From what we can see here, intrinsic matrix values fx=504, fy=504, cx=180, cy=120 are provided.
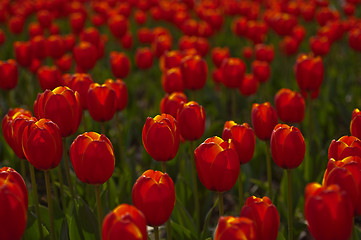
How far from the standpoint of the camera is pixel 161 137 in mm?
2123

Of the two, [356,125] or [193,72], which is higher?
[356,125]

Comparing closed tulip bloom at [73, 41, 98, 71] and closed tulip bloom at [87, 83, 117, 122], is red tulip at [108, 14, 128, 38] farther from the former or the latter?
closed tulip bloom at [87, 83, 117, 122]

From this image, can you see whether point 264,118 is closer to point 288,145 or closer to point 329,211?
point 288,145

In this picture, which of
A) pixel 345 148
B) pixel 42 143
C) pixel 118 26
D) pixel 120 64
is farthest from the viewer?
pixel 118 26

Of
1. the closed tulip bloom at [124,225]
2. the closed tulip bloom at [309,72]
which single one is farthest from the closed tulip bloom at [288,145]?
the closed tulip bloom at [309,72]

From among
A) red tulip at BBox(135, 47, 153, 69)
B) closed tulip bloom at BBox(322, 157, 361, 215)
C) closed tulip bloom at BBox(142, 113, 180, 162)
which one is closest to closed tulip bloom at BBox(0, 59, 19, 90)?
red tulip at BBox(135, 47, 153, 69)

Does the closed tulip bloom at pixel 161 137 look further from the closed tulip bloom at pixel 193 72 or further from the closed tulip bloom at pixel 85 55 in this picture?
the closed tulip bloom at pixel 85 55

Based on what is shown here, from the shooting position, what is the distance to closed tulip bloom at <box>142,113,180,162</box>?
2113 mm

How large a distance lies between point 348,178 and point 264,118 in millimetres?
978

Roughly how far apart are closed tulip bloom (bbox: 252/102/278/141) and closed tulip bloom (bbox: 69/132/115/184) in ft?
2.92

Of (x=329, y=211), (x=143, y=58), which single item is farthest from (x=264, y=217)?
(x=143, y=58)

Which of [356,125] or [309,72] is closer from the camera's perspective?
[356,125]

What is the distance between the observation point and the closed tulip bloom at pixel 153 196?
1676 millimetres

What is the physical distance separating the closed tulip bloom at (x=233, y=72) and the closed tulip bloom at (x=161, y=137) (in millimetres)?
1779
